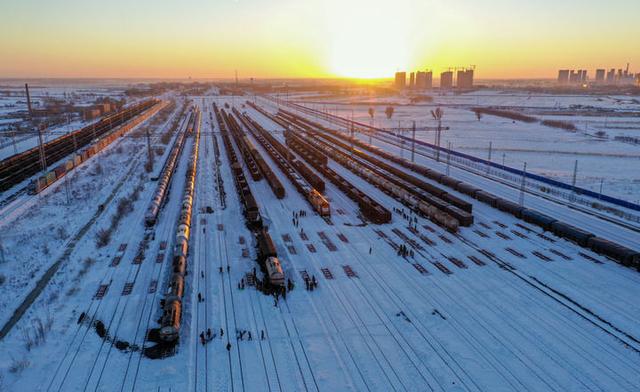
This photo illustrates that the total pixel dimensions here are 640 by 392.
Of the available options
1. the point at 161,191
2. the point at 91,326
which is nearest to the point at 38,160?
the point at 161,191

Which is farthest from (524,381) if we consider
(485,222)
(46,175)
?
(46,175)

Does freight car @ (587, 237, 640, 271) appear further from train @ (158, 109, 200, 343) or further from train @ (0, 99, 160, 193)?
train @ (0, 99, 160, 193)

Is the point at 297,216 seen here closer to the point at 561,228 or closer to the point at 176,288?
the point at 176,288

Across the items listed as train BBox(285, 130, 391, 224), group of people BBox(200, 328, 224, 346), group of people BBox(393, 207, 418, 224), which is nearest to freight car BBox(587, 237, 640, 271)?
group of people BBox(393, 207, 418, 224)

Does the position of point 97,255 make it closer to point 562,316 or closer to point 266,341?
point 266,341

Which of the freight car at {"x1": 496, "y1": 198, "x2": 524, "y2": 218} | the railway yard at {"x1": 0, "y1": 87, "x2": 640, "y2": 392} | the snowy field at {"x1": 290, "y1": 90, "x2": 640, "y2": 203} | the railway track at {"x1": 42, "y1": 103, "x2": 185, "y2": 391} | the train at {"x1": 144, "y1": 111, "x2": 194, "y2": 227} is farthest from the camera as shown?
the snowy field at {"x1": 290, "y1": 90, "x2": 640, "y2": 203}

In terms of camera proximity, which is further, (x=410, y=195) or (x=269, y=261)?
(x=410, y=195)

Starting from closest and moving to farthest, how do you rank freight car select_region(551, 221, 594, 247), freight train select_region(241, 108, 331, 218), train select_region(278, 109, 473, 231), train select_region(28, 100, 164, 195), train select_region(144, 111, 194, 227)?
freight car select_region(551, 221, 594, 247)
train select_region(278, 109, 473, 231)
train select_region(144, 111, 194, 227)
freight train select_region(241, 108, 331, 218)
train select_region(28, 100, 164, 195)

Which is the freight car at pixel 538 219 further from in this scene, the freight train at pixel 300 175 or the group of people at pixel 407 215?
the freight train at pixel 300 175
